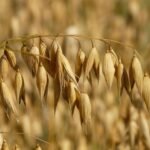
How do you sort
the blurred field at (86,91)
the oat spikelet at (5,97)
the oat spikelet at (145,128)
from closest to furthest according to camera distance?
the oat spikelet at (5,97)
the oat spikelet at (145,128)
the blurred field at (86,91)

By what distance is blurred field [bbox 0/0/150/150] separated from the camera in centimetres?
200

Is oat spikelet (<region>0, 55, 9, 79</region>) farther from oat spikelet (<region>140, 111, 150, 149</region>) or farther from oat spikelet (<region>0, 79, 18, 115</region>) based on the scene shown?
oat spikelet (<region>140, 111, 150, 149</region>)

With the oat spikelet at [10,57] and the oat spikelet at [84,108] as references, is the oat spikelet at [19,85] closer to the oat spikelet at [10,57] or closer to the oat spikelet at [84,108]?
the oat spikelet at [10,57]

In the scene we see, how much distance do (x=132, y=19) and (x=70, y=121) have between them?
6.63 feet

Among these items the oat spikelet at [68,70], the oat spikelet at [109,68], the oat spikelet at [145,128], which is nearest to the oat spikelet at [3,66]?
the oat spikelet at [68,70]

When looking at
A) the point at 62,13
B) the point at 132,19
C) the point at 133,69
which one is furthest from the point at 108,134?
the point at 132,19

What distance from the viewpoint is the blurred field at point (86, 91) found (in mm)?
2005

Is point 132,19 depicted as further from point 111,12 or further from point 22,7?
point 22,7

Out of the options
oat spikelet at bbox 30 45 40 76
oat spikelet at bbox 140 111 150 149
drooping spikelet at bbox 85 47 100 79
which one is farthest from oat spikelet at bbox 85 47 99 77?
oat spikelet at bbox 140 111 150 149

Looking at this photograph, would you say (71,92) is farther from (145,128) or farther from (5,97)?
(145,128)

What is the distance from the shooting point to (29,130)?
2.21 metres

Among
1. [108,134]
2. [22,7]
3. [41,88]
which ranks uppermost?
[22,7]

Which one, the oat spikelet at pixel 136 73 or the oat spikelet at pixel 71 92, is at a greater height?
the oat spikelet at pixel 136 73

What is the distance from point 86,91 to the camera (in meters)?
2.28
